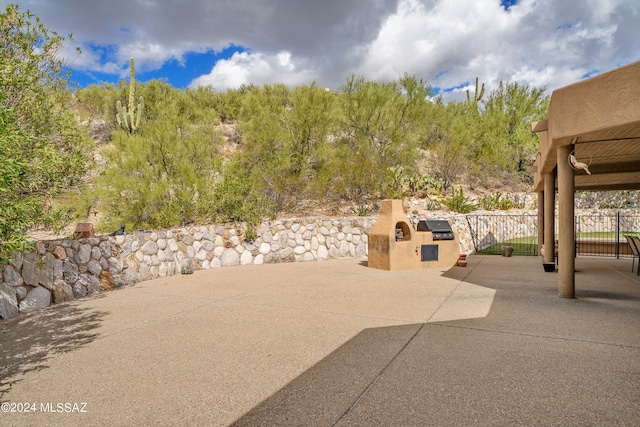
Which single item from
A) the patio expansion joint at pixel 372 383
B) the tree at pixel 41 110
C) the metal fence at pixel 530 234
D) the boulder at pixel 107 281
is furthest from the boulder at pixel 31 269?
the metal fence at pixel 530 234

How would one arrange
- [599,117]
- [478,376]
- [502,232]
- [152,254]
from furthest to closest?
→ [502,232] < [152,254] < [599,117] < [478,376]

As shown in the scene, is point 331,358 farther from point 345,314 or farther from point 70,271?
point 70,271

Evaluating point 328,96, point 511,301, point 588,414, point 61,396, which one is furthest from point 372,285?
point 328,96

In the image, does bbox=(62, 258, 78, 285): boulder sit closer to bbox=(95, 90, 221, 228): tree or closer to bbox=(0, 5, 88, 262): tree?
bbox=(0, 5, 88, 262): tree

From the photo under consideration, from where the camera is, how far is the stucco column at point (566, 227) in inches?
289

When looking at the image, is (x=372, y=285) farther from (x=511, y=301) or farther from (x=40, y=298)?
(x=40, y=298)

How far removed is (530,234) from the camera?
21.6 m

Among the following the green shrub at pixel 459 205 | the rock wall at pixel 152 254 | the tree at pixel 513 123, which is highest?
the tree at pixel 513 123

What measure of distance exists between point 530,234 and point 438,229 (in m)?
12.7

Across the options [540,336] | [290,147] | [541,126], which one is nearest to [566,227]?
[541,126]

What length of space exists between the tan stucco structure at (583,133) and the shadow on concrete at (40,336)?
8.37 metres

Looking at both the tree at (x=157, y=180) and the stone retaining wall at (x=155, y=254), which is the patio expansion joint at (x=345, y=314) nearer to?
the stone retaining wall at (x=155, y=254)

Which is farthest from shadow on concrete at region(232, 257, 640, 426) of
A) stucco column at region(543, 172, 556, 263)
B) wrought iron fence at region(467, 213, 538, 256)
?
wrought iron fence at region(467, 213, 538, 256)

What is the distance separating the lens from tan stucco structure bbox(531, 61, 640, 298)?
562cm
